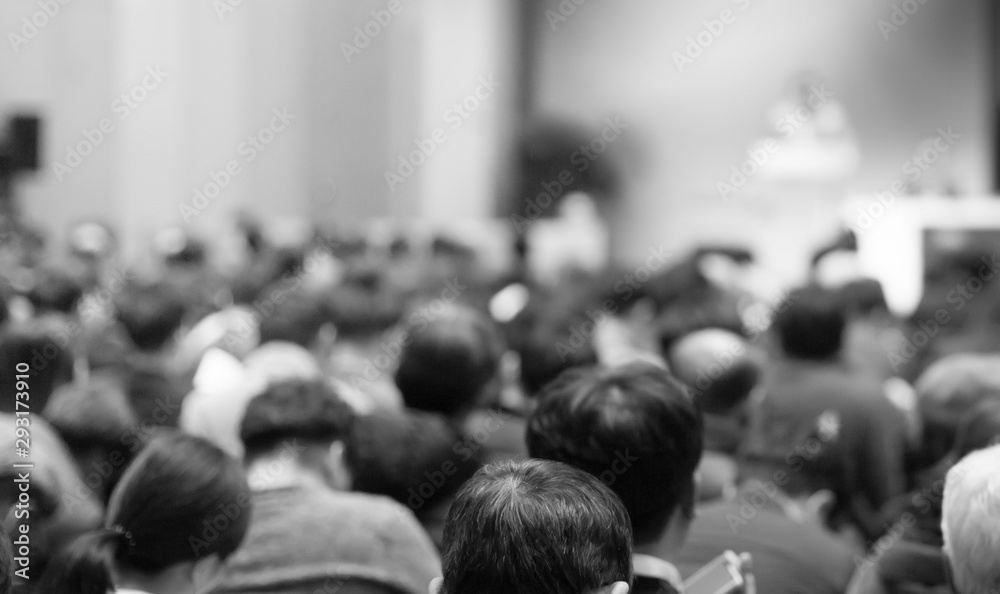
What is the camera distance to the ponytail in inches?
63.6

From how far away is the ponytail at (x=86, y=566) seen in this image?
1.61m

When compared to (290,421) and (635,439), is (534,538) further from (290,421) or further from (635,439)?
(290,421)

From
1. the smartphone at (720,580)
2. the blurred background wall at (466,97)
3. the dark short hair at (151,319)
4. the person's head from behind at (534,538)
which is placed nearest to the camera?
the person's head from behind at (534,538)

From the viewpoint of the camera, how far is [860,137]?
11.7 m

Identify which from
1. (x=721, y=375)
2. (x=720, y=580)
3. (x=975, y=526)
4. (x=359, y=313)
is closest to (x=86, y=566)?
(x=720, y=580)

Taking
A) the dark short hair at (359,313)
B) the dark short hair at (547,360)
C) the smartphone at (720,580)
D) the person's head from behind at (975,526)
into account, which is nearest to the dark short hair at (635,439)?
the smartphone at (720,580)

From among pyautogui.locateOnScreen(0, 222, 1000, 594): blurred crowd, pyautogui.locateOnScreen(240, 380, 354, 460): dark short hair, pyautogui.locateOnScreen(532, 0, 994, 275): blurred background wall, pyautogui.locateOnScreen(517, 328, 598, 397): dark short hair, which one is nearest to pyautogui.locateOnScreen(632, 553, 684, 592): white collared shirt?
pyautogui.locateOnScreen(0, 222, 1000, 594): blurred crowd

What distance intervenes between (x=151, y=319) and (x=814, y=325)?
2103 millimetres

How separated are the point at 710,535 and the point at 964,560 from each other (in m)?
0.63

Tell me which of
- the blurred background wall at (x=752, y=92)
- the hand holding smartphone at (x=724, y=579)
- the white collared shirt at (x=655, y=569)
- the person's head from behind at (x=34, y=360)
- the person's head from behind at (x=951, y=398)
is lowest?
the blurred background wall at (x=752, y=92)

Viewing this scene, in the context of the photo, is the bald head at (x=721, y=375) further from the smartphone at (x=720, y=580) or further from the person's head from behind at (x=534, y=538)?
the person's head from behind at (x=534, y=538)

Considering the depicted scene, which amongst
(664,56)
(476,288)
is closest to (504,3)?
(664,56)

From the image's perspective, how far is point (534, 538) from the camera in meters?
1.18

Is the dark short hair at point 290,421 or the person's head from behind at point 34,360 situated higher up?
the dark short hair at point 290,421
